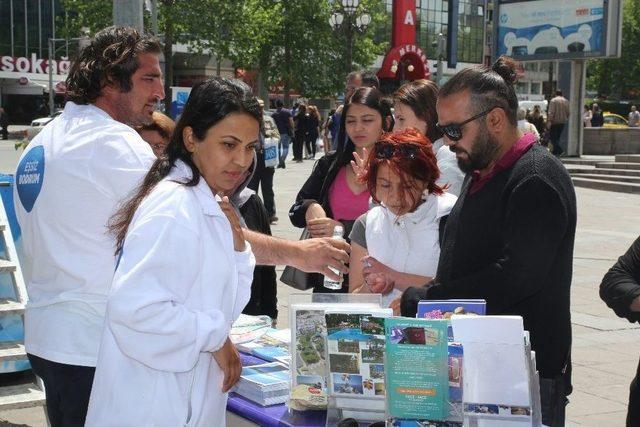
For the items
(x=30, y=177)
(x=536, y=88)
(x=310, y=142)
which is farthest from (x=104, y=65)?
(x=536, y=88)

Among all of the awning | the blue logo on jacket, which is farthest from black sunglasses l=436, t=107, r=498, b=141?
the awning

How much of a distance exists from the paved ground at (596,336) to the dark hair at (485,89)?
2943 millimetres

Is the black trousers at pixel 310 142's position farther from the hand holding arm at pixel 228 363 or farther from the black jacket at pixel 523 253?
the hand holding arm at pixel 228 363

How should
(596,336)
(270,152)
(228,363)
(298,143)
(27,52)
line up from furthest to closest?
(27,52) → (298,143) → (270,152) → (596,336) → (228,363)

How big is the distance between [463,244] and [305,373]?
70 cm

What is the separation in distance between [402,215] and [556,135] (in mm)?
22400

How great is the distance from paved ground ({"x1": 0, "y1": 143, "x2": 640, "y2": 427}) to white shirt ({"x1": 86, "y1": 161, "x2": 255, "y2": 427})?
336 centimetres

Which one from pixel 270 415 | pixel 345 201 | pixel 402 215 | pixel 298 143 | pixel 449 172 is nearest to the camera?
pixel 270 415

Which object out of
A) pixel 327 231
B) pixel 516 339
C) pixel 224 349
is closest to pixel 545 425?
pixel 516 339

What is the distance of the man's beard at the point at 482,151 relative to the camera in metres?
2.84

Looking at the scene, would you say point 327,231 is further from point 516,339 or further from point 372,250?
point 516,339

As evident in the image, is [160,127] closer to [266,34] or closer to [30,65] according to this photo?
[266,34]

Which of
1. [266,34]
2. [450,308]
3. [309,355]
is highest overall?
[266,34]

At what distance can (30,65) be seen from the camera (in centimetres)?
5466
